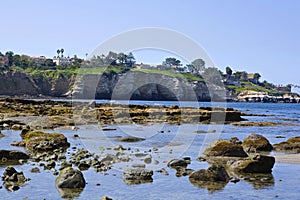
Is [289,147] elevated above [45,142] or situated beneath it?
elevated above

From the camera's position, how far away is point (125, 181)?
58.0ft

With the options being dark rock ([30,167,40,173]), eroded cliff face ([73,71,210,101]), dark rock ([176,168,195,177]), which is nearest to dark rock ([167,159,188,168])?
dark rock ([176,168,195,177])

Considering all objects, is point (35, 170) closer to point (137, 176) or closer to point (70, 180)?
point (70, 180)

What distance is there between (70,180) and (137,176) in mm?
3022

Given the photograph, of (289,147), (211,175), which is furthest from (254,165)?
(289,147)

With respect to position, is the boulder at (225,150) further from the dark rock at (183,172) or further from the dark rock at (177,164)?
the dark rock at (183,172)

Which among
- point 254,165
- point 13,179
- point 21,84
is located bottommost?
point 13,179

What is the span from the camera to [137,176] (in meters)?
18.3

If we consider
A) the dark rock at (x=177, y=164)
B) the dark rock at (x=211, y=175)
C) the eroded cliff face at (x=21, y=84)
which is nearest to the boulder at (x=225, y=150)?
the dark rock at (x=177, y=164)

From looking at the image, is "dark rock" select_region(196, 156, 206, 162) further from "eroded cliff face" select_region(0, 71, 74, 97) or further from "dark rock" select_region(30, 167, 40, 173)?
"eroded cliff face" select_region(0, 71, 74, 97)

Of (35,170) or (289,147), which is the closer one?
(35,170)

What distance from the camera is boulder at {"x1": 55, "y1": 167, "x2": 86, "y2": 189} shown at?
16312mm

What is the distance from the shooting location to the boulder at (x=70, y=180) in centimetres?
1631

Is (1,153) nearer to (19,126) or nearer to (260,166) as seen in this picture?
(260,166)
